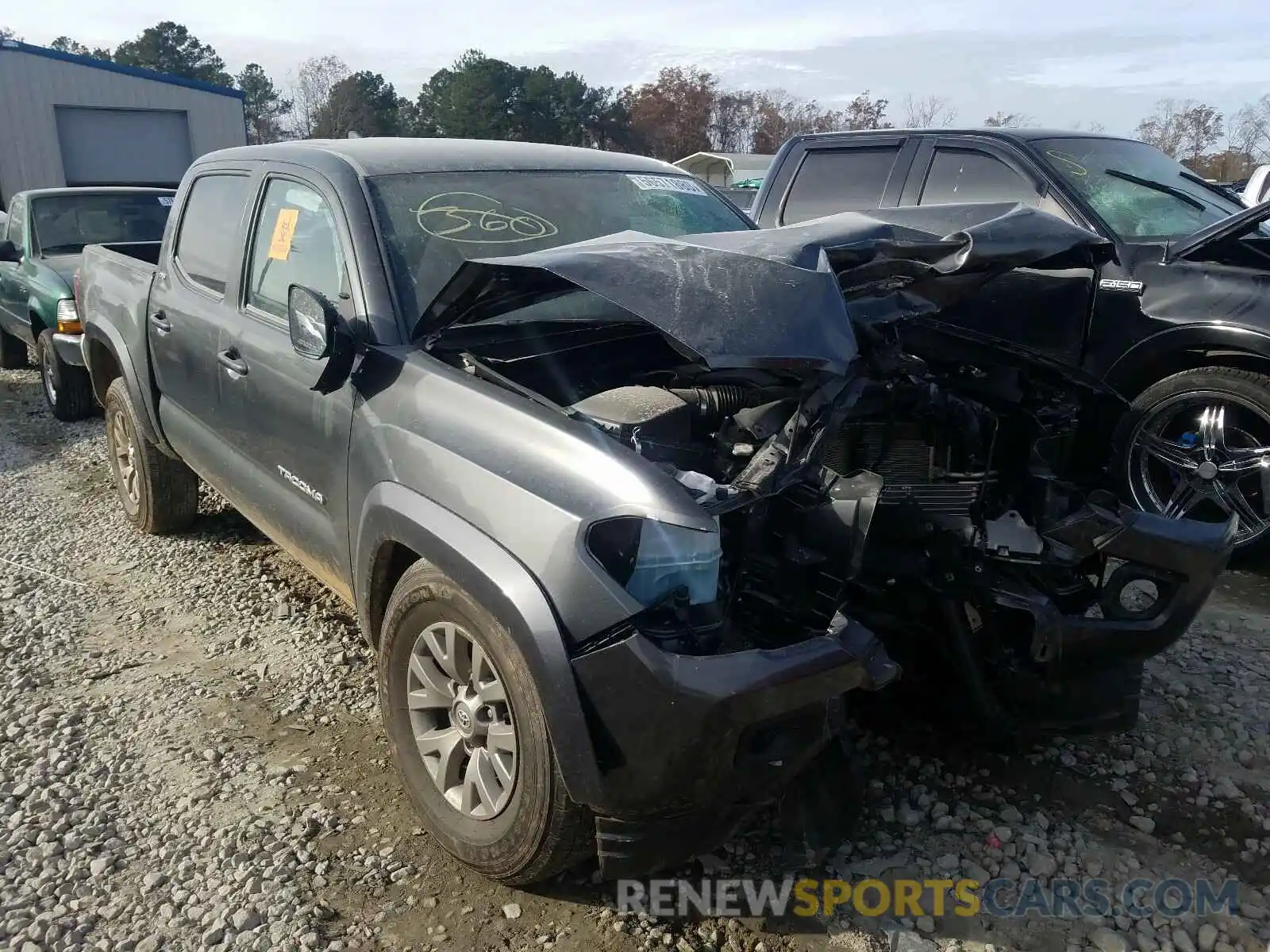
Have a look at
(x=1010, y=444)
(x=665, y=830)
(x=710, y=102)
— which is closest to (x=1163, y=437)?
(x=1010, y=444)

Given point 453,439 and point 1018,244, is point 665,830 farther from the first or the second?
point 1018,244

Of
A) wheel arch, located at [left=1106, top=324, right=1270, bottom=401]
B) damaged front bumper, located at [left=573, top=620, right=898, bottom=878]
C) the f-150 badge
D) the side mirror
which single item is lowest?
damaged front bumper, located at [left=573, top=620, right=898, bottom=878]

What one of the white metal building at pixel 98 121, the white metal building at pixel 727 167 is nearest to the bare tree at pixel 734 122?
the white metal building at pixel 727 167

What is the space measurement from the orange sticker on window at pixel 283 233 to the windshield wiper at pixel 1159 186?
4.44 m

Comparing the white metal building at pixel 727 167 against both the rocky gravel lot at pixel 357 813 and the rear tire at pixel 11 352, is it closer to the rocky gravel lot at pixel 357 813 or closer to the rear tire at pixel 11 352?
the rear tire at pixel 11 352

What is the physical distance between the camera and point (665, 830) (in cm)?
221

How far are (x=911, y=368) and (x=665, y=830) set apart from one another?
1.51 metres

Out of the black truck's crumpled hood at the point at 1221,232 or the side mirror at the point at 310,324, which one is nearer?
Result: the side mirror at the point at 310,324

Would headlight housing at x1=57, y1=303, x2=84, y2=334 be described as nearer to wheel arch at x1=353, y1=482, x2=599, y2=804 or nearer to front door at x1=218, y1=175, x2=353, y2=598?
front door at x1=218, y1=175, x2=353, y2=598

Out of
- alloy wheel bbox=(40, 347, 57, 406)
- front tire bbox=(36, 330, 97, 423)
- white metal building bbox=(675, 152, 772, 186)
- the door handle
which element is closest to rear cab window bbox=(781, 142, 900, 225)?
the door handle

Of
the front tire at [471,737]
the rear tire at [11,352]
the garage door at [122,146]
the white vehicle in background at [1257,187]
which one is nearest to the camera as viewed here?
the front tire at [471,737]

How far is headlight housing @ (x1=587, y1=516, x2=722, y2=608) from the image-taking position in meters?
2.12

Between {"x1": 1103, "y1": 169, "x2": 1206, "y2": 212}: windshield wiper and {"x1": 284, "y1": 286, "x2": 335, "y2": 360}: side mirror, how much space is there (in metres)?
4.62

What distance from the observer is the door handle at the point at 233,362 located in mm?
3484
